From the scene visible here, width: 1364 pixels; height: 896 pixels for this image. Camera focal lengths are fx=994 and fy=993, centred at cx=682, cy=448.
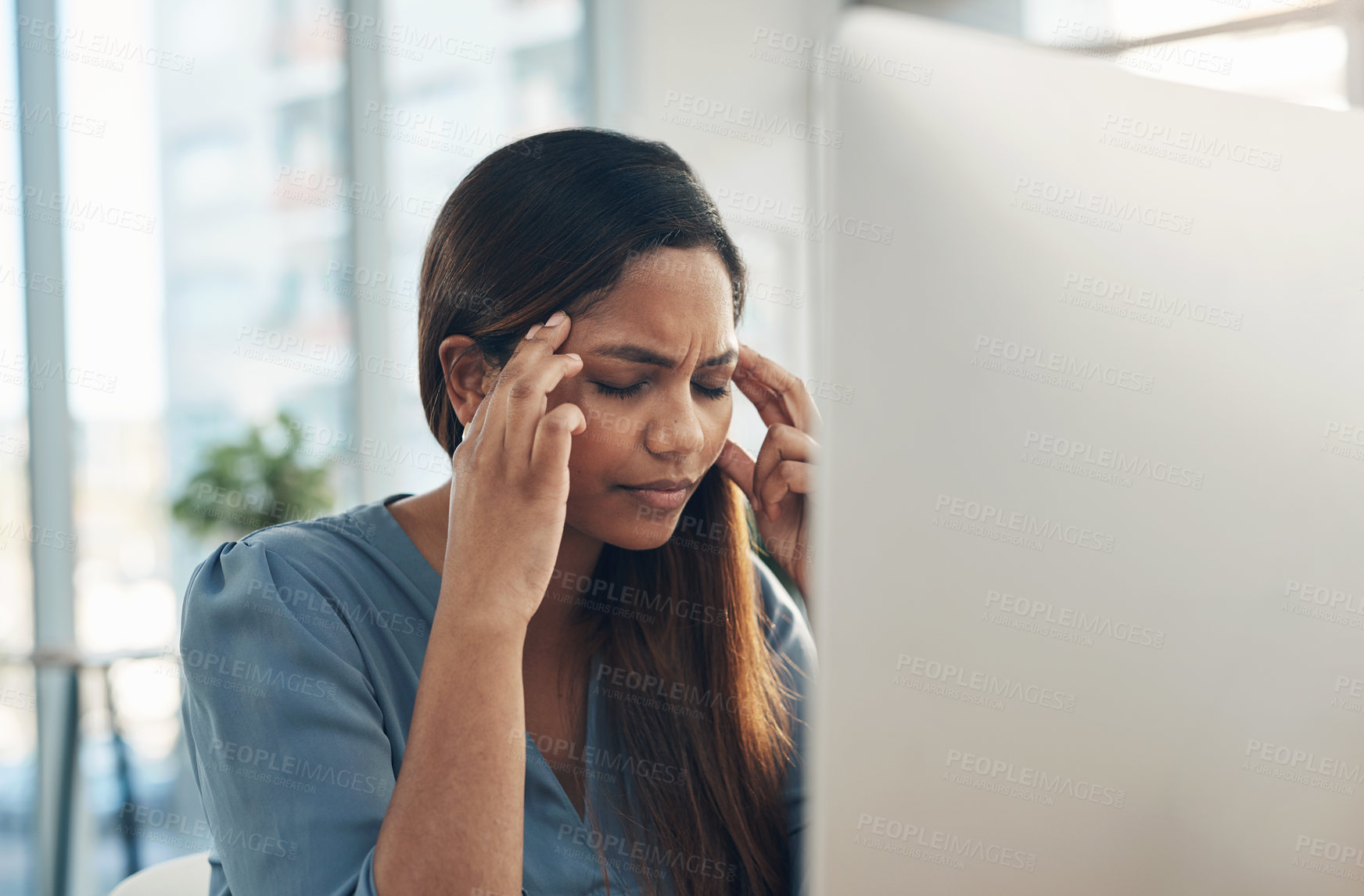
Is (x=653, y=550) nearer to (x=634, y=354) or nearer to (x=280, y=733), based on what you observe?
(x=634, y=354)

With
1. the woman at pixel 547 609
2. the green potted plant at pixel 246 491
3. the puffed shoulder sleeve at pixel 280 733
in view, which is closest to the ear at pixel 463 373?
the woman at pixel 547 609

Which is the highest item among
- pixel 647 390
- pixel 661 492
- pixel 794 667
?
pixel 647 390

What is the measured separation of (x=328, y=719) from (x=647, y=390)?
1.38 ft

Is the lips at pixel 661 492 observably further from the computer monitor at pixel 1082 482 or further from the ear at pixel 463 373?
the computer monitor at pixel 1082 482

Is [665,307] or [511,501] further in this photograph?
[665,307]

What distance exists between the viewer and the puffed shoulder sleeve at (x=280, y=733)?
0.79 meters

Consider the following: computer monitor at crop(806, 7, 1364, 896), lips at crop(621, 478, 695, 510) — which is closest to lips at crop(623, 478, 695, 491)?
lips at crop(621, 478, 695, 510)

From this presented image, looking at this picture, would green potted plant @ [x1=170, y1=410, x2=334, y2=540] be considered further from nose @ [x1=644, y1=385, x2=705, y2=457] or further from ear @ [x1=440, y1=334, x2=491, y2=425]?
nose @ [x1=644, y1=385, x2=705, y2=457]

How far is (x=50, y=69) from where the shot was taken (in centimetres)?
281

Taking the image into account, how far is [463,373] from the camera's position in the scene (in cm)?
108

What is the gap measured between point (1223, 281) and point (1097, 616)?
0.16m

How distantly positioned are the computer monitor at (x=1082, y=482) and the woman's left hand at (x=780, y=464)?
0.63 meters

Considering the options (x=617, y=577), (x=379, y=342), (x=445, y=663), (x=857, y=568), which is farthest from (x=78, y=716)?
(x=857, y=568)

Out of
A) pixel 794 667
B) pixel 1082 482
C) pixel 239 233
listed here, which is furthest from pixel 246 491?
pixel 1082 482
